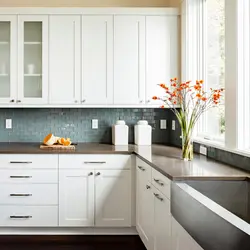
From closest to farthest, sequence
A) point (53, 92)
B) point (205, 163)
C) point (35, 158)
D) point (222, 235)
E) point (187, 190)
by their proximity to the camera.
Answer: point (222, 235)
point (187, 190)
point (205, 163)
point (35, 158)
point (53, 92)

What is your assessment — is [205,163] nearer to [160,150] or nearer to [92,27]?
[160,150]

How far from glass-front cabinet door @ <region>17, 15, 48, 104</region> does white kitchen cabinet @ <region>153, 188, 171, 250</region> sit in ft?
6.15

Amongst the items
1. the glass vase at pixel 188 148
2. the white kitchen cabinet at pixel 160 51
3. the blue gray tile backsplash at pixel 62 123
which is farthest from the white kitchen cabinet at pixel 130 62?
the glass vase at pixel 188 148

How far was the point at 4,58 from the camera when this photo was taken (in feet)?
13.4

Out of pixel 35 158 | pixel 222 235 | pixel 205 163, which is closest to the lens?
pixel 222 235

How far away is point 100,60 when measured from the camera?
4.10 meters

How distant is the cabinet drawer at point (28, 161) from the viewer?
12.1 ft

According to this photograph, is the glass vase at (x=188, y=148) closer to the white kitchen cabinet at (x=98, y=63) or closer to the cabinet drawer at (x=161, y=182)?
the cabinet drawer at (x=161, y=182)

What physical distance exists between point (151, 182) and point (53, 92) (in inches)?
65.0

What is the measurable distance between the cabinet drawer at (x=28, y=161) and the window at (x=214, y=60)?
142 centimetres

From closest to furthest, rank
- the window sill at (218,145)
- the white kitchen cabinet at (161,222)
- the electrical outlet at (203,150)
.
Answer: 1. the white kitchen cabinet at (161,222)
2. the window sill at (218,145)
3. the electrical outlet at (203,150)

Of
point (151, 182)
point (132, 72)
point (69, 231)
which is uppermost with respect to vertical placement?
point (132, 72)

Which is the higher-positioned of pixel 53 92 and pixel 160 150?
pixel 53 92

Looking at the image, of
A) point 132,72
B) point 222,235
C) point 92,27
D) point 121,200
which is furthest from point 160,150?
point 222,235
